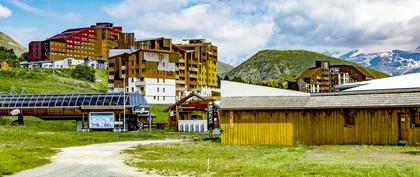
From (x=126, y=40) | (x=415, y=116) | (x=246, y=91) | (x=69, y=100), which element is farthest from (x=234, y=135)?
(x=126, y=40)

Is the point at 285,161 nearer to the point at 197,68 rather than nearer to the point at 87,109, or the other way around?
the point at 87,109

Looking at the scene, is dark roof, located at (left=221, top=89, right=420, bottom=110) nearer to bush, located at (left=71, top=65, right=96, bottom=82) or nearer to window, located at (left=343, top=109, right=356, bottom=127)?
window, located at (left=343, top=109, right=356, bottom=127)

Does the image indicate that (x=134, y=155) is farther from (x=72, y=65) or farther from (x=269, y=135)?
(x=72, y=65)

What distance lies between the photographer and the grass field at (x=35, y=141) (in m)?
29.5

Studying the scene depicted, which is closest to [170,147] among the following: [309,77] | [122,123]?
[122,123]

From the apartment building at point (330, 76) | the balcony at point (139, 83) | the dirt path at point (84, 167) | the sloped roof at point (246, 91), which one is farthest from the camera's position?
the apartment building at point (330, 76)

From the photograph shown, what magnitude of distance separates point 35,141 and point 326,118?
25889 mm

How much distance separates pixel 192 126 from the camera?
74000 mm

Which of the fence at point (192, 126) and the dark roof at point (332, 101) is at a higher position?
the dark roof at point (332, 101)

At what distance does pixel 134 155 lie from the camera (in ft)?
119

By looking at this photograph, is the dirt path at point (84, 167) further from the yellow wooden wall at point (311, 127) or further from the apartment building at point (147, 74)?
the apartment building at point (147, 74)

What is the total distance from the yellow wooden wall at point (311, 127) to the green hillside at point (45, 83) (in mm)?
68949

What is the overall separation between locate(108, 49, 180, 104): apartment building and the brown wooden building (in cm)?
8446

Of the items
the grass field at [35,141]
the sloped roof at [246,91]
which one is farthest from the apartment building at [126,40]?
the sloped roof at [246,91]
